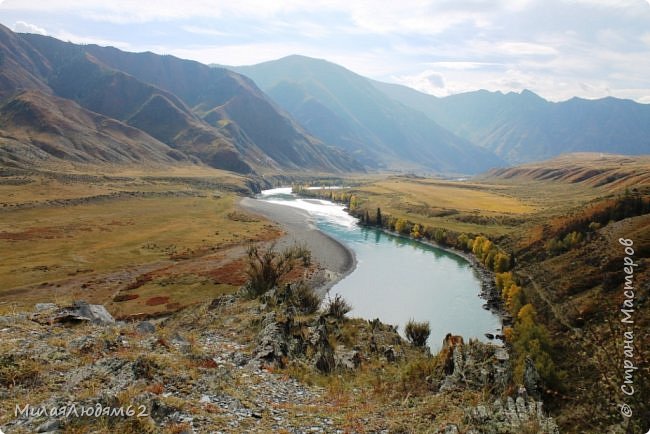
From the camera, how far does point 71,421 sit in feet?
52.0

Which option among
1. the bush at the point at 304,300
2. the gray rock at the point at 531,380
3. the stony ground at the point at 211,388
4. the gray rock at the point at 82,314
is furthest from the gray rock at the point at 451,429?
the bush at the point at 304,300

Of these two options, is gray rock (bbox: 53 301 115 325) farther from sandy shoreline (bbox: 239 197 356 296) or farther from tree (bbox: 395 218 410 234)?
tree (bbox: 395 218 410 234)

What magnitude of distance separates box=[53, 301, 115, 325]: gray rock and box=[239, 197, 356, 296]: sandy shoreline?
51.2m

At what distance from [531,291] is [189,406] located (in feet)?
210

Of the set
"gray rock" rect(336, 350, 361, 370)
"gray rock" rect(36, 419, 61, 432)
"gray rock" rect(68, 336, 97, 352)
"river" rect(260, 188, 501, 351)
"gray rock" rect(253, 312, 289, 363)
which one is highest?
"gray rock" rect(36, 419, 61, 432)

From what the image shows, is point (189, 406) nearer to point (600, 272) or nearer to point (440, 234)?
Answer: point (600, 272)

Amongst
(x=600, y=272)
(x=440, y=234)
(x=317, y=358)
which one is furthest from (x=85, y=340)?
(x=440, y=234)

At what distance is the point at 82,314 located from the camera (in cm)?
3306

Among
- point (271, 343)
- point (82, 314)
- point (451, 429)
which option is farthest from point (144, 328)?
point (451, 429)

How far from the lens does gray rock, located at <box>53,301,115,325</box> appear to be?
101ft

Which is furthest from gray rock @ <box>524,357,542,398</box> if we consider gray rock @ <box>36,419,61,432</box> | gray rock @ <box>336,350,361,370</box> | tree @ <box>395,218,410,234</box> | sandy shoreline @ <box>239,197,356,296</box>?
tree @ <box>395,218,410,234</box>

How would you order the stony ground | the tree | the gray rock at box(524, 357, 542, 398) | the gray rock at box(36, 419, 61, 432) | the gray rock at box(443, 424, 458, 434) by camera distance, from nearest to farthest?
the gray rock at box(36, 419, 61, 432) < the stony ground < the gray rock at box(443, 424, 458, 434) < the gray rock at box(524, 357, 542, 398) < the tree

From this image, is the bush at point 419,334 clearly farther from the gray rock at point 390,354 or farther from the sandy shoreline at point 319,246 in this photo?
the sandy shoreline at point 319,246

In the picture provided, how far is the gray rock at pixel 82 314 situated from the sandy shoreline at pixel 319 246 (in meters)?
51.2
